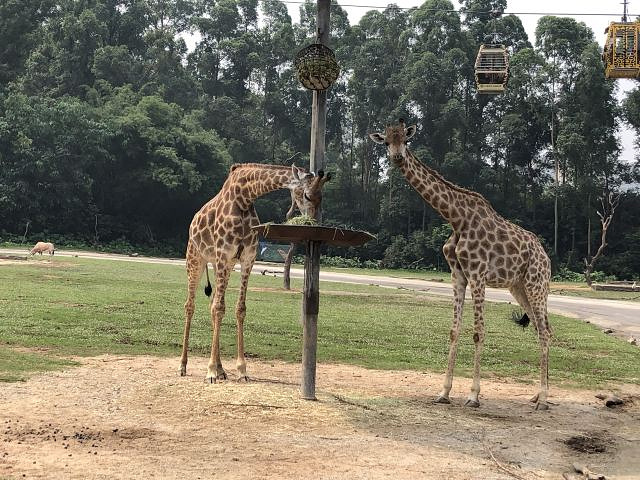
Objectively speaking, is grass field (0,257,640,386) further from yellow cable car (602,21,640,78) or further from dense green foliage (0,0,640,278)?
dense green foliage (0,0,640,278)

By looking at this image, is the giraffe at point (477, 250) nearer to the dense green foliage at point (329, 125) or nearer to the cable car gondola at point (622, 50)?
the cable car gondola at point (622, 50)

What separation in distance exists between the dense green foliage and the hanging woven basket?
44355 mm

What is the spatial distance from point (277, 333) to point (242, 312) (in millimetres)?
5093

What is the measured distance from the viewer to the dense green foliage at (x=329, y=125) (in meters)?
53.7

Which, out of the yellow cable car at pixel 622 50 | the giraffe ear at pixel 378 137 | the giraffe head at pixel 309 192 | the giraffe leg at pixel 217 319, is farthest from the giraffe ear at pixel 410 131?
the yellow cable car at pixel 622 50

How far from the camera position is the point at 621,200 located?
56.8m

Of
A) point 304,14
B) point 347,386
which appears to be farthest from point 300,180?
point 304,14

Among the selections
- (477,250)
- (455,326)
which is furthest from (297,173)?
(455,326)

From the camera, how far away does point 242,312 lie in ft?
33.5

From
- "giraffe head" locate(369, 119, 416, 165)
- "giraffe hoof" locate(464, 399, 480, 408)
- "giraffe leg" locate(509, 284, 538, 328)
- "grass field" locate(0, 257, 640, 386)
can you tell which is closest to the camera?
"giraffe hoof" locate(464, 399, 480, 408)

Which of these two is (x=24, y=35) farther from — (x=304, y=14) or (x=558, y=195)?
(x=558, y=195)

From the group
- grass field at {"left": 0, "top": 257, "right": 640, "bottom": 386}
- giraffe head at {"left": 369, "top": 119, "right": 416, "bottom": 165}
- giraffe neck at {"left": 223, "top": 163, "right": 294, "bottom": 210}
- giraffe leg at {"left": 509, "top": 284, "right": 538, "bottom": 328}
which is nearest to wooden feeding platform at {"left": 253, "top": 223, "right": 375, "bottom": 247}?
giraffe neck at {"left": 223, "top": 163, "right": 294, "bottom": 210}

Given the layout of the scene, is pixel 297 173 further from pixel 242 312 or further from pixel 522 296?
pixel 522 296

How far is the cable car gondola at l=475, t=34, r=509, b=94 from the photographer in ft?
66.8
